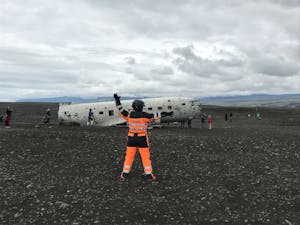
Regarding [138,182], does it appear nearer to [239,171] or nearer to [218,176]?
[218,176]

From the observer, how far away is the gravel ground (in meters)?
8.46

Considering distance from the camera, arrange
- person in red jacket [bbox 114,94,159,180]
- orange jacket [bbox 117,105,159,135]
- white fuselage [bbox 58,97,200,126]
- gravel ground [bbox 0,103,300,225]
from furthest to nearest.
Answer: white fuselage [bbox 58,97,200,126] → orange jacket [bbox 117,105,159,135] → person in red jacket [bbox 114,94,159,180] → gravel ground [bbox 0,103,300,225]

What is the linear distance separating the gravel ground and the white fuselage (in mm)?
15059

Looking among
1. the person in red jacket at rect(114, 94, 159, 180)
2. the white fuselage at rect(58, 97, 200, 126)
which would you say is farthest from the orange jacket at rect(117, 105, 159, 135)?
the white fuselage at rect(58, 97, 200, 126)

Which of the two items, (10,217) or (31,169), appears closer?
(10,217)

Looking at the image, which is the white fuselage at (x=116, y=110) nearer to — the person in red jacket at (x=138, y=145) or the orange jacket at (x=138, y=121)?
the orange jacket at (x=138, y=121)

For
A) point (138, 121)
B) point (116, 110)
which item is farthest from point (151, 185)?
point (116, 110)

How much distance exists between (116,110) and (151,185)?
850 inches

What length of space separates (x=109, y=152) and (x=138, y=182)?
4619mm

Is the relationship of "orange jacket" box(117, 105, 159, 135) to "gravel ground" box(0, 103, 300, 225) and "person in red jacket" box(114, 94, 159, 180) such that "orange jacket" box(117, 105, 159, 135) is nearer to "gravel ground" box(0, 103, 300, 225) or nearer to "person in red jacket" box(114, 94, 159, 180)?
"person in red jacket" box(114, 94, 159, 180)

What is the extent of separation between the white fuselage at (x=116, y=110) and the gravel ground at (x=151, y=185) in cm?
1506

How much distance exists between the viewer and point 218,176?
38.5ft

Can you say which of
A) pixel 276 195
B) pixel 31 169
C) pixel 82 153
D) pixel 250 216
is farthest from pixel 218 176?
pixel 31 169

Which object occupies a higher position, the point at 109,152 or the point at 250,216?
the point at 109,152
